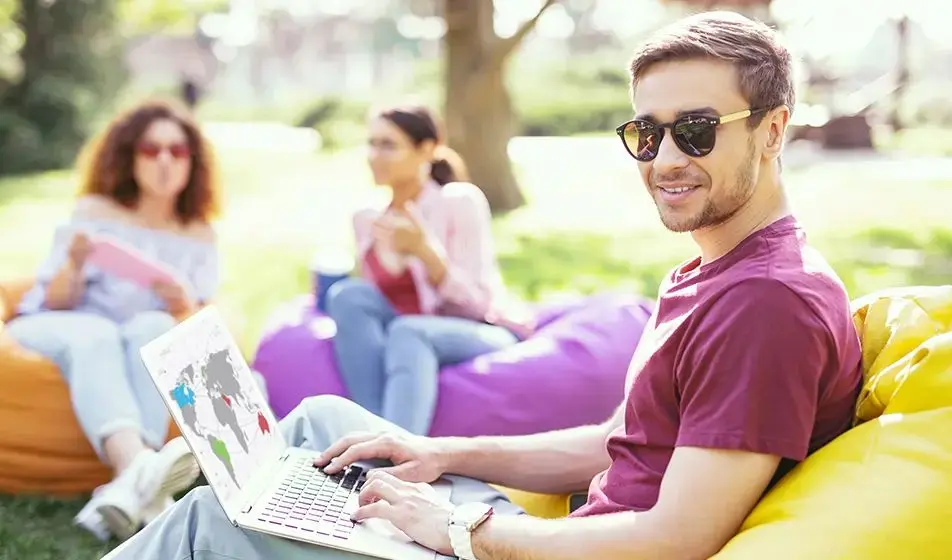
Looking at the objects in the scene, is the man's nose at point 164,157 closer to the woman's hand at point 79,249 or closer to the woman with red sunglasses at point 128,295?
the woman with red sunglasses at point 128,295

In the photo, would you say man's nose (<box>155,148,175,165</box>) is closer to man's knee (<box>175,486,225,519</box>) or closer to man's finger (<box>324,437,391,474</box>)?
man's finger (<box>324,437,391,474</box>)

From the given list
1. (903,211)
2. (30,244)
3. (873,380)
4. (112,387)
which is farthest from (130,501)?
(903,211)

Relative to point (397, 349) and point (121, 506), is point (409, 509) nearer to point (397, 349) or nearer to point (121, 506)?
point (121, 506)

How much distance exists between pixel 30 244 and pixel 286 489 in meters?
7.50

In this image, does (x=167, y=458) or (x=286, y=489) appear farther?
(x=167, y=458)

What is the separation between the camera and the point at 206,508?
1.77 meters

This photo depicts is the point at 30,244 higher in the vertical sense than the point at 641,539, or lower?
lower

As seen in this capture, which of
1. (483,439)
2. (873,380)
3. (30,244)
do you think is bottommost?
(30,244)

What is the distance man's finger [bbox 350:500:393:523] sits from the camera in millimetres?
1746

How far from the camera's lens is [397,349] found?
3.48 m

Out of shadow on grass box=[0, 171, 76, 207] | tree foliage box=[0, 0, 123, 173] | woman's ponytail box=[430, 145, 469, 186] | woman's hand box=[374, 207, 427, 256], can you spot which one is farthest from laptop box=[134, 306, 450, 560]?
tree foliage box=[0, 0, 123, 173]

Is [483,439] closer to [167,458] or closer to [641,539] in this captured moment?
[641,539]

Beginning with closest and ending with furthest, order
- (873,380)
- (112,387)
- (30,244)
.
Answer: (873,380) < (112,387) < (30,244)

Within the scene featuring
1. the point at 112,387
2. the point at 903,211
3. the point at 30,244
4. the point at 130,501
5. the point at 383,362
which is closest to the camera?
the point at 130,501
